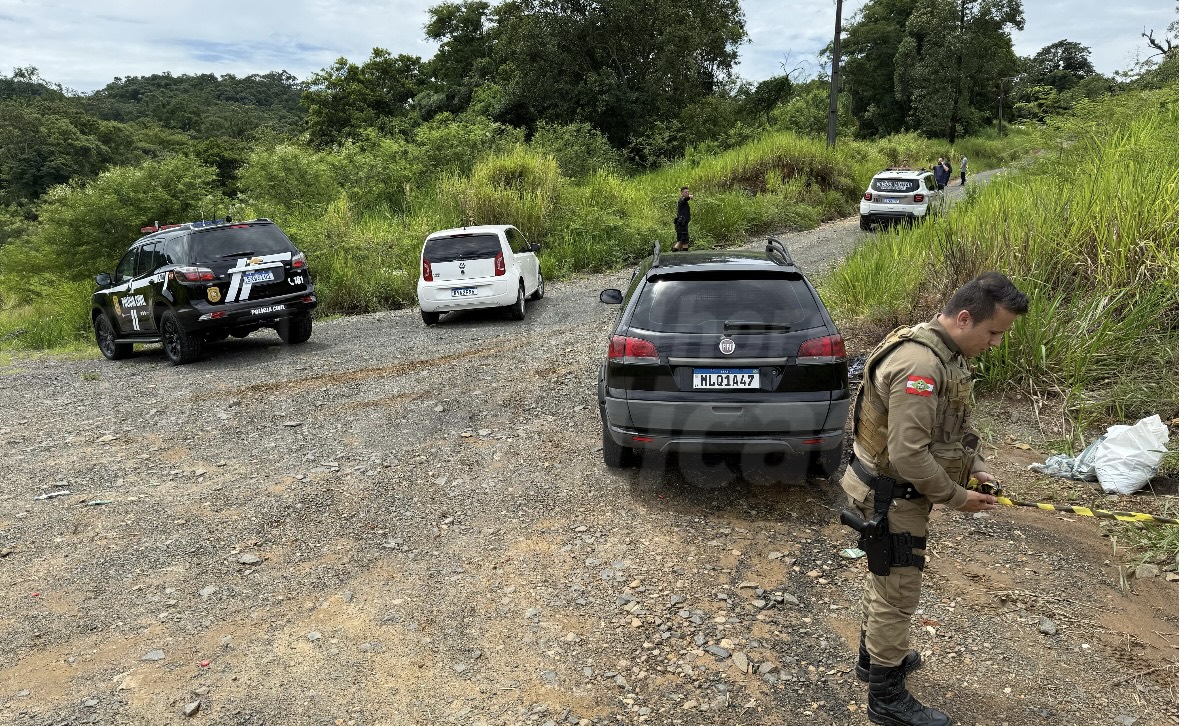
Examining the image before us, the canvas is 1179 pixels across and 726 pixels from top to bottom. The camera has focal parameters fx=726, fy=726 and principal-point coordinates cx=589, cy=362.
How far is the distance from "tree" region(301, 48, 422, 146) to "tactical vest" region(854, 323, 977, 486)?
39492 mm

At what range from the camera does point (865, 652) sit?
2932 mm

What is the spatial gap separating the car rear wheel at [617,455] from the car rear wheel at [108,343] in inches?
370

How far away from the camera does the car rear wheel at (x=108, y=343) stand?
1125cm

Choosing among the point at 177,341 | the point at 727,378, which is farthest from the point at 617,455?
the point at 177,341

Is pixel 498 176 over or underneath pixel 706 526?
over

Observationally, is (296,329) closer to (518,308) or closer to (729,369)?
(518,308)

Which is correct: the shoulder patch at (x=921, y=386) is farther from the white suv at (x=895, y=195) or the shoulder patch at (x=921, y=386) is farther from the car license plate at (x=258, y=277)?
the white suv at (x=895, y=195)

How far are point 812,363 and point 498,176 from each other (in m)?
15.0

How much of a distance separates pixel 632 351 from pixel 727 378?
24.3 inches

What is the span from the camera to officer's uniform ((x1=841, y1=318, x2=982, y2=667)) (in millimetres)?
2543

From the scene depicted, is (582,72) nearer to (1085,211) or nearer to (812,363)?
(1085,211)

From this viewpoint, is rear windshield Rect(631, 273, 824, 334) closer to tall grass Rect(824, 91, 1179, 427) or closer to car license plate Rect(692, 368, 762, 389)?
car license plate Rect(692, 368, 762, 389)

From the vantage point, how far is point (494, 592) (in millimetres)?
3920

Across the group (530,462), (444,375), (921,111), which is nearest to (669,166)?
(444,375)
